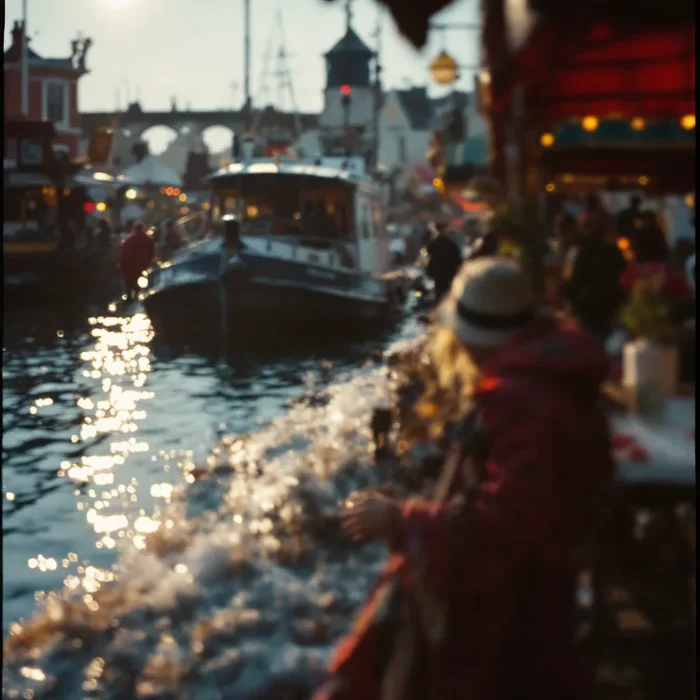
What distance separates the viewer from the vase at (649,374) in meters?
4.92

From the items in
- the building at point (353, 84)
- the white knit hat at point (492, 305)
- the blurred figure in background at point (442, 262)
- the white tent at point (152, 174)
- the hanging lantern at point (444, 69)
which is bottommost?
the white knit hat at point (492, 305)

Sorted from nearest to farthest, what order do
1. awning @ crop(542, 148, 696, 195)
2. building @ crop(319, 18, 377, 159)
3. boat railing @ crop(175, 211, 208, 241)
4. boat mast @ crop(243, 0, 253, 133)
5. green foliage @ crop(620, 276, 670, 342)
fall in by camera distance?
green foliage @ crop(620, 276, 670, 342), awning @ crop(542, 148, 696, 195), boat railing @ crop(175, 211, 208, 241), boat mast @ crop(243, 0, 253, 133), building @ crop(319, 18, 377, 159)

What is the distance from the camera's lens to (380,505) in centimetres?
274

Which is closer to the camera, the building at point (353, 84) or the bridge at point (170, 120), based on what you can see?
the bridge at point (170, 120)

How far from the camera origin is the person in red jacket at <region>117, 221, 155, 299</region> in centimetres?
2658

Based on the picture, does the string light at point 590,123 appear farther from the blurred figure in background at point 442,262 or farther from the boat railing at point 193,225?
the boat railing at point 193,225

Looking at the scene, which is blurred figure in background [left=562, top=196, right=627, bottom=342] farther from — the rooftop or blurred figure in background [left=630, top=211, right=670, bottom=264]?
the rooftop

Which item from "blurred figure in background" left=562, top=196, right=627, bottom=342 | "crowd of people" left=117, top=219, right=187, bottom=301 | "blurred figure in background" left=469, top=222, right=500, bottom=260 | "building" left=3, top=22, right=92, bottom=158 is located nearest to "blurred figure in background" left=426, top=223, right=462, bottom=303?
"blurred figure in background" left=469, top=222, right=500, bottom=260

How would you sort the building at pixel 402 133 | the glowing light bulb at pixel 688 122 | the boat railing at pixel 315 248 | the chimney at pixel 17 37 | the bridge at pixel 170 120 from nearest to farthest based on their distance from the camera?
the glowing light bulb at pixel 688 122 → the boat railing at pixel 315 248 → the chimney at pixel 17 37 → the bridge at pixel 170 120 → the building at pixel 402 133

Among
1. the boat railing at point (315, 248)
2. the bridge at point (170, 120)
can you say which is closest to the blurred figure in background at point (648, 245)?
the boat railing at point (315, 248)

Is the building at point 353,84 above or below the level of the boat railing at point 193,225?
above

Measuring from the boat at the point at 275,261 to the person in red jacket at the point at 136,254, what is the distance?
12.6 ft

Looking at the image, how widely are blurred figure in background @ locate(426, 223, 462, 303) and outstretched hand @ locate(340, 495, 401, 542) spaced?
52.3 feet

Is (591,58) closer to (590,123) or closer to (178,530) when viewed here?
(590,123)
